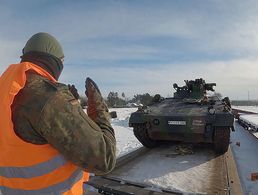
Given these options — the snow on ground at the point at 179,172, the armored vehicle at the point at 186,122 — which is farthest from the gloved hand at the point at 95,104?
the armored vehicle at the point at 186,122

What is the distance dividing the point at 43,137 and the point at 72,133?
0.14 meters

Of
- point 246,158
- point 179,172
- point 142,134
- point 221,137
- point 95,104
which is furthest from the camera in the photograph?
point 246,158

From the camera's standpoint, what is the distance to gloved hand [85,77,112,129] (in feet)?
6.20

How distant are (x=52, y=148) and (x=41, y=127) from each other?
0.14 meters

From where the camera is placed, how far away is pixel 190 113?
328 inches

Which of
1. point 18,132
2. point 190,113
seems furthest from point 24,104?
point 190,113

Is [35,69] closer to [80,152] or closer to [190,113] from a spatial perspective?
[80,152]

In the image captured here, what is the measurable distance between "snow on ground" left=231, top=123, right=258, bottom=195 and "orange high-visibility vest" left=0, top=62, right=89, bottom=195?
4587 mm

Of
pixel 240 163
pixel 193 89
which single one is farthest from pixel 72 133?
pixel 193 89

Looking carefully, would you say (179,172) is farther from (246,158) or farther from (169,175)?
(246,158)

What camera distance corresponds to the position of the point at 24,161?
5.45ft

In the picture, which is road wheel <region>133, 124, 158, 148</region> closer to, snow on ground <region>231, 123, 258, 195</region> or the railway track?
the railway track

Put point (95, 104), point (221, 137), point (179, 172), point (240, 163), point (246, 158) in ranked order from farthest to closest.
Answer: point (246, 158)
point (240, 163)
point (221, 137)
point (179, 172)
point (95, 104)

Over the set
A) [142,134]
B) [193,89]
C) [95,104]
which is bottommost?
[142,134]
